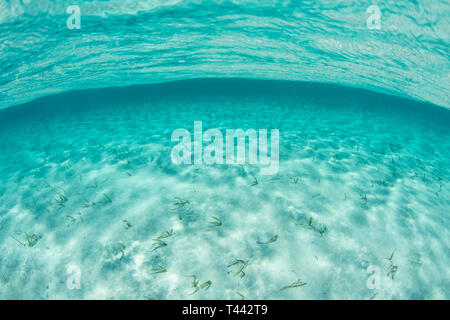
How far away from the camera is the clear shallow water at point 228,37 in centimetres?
661

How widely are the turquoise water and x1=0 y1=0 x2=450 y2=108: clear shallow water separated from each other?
80 mm

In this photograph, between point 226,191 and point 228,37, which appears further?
point 228,37

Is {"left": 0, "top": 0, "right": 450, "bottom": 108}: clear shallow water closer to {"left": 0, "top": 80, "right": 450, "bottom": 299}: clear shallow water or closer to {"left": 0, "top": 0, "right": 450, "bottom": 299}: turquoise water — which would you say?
{"left": 0, "top": 0, "right": 450, "bottom": 299}: turquoise water

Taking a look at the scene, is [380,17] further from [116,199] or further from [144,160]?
[116,199]

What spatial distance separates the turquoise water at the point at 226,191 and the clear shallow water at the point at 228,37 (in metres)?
0.08

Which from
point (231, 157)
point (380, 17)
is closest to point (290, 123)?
point (380, 17)

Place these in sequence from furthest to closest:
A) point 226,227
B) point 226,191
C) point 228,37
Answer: point 228,37 < point 226,191 < point 226,227

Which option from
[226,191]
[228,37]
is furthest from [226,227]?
[228,37]

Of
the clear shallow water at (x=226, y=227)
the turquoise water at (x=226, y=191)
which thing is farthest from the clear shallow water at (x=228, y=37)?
the clear shallow water at (x=226, y=227)

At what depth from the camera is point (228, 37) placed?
10.0 meters

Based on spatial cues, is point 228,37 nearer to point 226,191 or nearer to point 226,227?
point 226,191

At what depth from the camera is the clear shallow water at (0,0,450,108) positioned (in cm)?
661

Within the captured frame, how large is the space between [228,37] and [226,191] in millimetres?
8460
